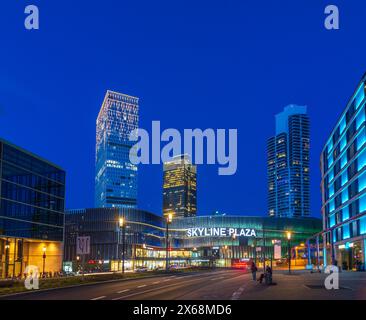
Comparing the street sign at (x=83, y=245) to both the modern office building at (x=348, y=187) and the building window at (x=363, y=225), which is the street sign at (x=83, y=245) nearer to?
the modern office building at (x=348, y=187)

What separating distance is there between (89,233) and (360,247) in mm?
102751

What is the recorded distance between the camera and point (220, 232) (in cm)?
19188

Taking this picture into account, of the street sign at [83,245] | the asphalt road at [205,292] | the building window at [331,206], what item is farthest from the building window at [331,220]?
the street sign at [83,245]

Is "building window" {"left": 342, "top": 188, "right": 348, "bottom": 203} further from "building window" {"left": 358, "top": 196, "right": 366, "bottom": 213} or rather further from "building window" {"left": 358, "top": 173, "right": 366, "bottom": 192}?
"building window" {"left": 358, "top": 196, "right": 366, "bottom": 213}

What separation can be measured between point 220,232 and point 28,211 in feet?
363

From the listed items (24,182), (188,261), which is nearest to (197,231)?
(188,261)

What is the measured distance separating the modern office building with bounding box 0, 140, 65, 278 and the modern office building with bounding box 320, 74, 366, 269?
158ft

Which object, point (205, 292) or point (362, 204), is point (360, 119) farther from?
point (205, 292)

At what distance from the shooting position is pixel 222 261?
17450 centimetres

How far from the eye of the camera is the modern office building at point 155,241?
159 metres

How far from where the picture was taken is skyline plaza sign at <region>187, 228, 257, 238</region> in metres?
192

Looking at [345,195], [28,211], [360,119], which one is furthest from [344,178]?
[28,211]
